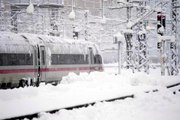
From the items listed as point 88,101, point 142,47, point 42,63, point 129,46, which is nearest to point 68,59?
point 42,63

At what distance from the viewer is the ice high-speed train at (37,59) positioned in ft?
64.5

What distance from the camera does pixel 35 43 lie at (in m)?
21.5

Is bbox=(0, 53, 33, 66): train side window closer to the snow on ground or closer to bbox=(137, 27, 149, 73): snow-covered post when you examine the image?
the snow on ground

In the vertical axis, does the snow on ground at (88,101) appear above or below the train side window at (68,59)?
below

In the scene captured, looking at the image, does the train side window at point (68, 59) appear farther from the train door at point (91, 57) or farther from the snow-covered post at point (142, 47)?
the snow-covered post at point (142, 47)

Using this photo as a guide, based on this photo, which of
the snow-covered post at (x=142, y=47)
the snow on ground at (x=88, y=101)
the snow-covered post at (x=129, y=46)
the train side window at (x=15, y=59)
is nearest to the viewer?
the snow on ground at (x=88, y=101)

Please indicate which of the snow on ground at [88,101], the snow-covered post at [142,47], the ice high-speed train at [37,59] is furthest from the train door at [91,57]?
the snow on ground at [88,101]

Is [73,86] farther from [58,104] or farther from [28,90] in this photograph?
[58,104]

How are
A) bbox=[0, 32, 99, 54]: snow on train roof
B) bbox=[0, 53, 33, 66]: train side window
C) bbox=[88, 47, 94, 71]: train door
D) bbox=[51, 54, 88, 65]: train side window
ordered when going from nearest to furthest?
bbox=[0, 53, 33, 66]: train side window → bbox=[0, 32, 99, 54]: snow on train roof → bbox=[51, 54, 88, 65]: train side window → bbox=[88, 47, 94, 71]: train door

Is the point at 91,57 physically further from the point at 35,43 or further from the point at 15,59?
the point at 15,59

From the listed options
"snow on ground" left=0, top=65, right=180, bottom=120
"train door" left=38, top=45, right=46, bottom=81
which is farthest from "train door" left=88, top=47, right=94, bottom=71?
"snow on ground" left=0, top=65, right=180, bottom=120

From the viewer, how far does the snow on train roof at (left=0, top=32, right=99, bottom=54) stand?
65.6ft

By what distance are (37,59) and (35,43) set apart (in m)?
1.00

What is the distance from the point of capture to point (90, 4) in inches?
2206
